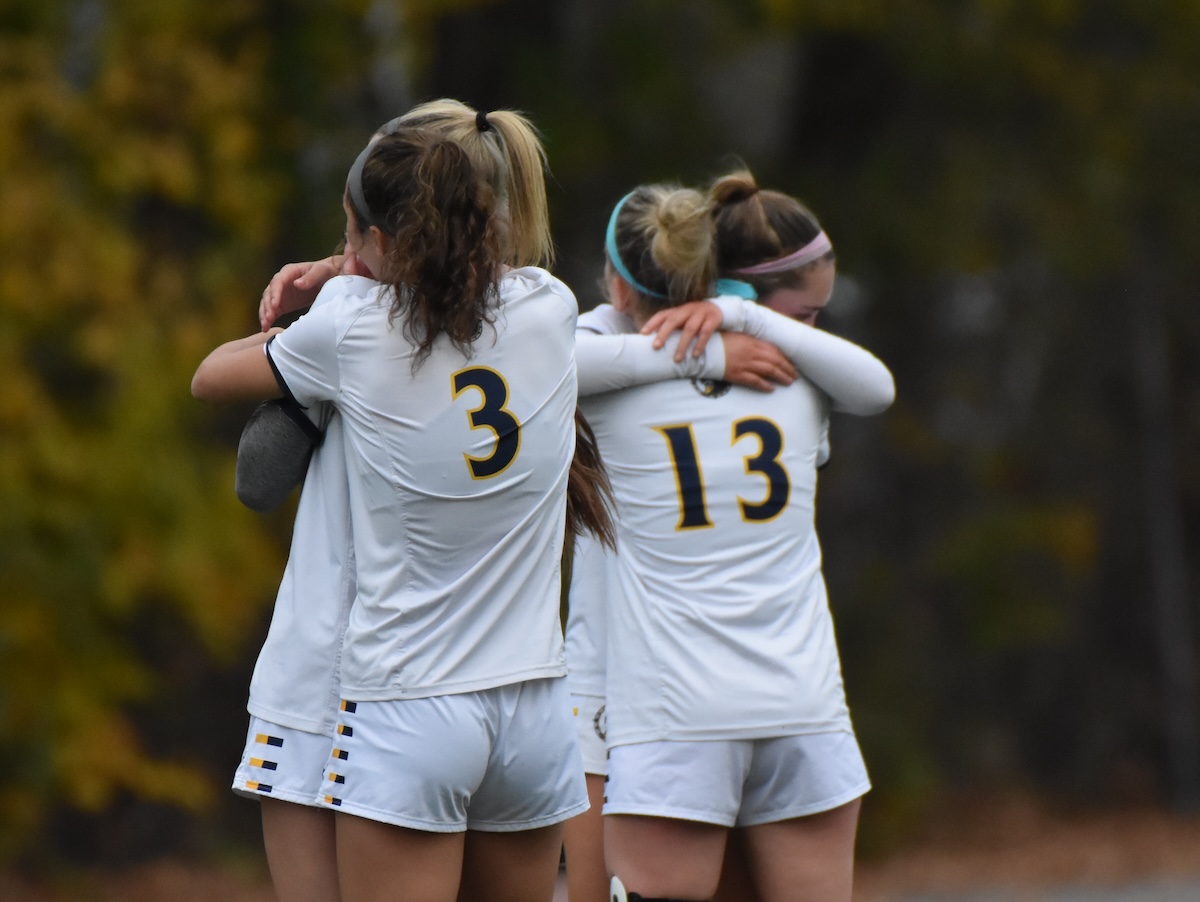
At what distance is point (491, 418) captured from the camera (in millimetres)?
2648

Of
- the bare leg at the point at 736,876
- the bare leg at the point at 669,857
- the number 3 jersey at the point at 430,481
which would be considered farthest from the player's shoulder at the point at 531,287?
the bare leg at the point at 736,876

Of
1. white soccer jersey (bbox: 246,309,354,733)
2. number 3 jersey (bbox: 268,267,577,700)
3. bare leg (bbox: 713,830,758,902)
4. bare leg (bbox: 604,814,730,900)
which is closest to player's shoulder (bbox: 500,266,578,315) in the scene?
number 3 jersey (bbox: 268,267,577,700)

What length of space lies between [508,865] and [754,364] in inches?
48.3

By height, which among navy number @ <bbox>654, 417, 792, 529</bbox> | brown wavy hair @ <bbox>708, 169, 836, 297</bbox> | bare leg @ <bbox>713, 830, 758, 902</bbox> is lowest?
bare leg @ <bbox>713, 830, 758, 902</bbox>

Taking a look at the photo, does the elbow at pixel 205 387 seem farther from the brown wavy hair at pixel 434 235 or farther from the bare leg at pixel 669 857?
the bare leg at pixel 669 857

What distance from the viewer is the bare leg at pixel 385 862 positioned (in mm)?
2586

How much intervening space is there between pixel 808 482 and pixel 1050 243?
800cm

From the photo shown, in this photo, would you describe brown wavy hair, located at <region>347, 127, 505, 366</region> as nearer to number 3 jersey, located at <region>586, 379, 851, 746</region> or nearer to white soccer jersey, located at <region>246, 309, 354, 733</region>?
white soccer jersey, located at <region>246, 309, 354, 733</region>

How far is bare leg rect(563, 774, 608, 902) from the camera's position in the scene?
11.7ft

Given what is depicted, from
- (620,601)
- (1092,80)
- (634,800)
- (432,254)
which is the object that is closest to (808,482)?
(620,601)

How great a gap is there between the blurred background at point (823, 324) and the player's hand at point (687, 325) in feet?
15.1

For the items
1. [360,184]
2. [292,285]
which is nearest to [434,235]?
[360,184]

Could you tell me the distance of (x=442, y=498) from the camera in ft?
8.61

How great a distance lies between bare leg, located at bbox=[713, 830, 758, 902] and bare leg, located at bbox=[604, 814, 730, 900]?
19 centimetres
